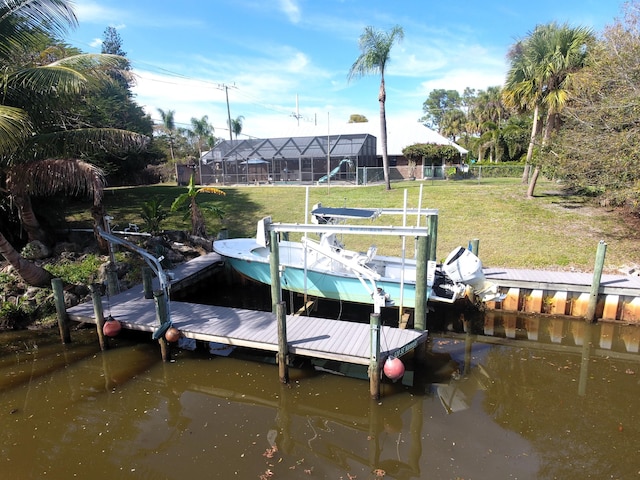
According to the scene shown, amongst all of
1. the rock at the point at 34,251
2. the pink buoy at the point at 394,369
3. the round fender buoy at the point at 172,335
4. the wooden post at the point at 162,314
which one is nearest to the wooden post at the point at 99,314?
the wooden post at the point at 162,314

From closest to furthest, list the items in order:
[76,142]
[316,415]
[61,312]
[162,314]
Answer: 1. [316,415]
2. [162,314]
3. [61,312]
4. [76,142]

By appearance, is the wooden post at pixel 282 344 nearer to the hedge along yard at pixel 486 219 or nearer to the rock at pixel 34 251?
the hedge along yard at pixel 486 219

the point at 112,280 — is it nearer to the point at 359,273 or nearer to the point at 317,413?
the point at 359,273

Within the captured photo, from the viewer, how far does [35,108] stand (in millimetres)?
9703

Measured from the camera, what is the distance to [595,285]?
30.3 feet

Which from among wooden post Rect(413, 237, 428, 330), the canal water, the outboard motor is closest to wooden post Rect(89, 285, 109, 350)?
the canal water

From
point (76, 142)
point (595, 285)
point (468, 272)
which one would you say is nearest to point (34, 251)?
point (76, 142)

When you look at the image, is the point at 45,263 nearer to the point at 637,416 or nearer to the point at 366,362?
the point at 366,362

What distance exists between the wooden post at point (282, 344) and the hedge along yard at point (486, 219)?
729 centimetres

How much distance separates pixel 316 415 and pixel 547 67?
16.8 meters

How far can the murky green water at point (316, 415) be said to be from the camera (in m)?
5.27

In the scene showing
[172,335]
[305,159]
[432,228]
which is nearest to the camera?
[172,335]

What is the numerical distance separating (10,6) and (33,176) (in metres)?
3.73

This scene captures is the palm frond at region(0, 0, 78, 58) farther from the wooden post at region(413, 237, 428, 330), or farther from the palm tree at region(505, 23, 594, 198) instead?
the palm tree at region(505, 23, 594, 198)
